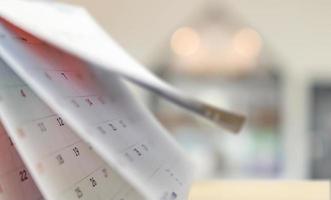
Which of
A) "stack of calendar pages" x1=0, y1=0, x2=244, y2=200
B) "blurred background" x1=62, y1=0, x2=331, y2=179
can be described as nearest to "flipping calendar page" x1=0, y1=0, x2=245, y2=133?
"stack of calendar pages" x1=0, y1=0, x2=244, y2=200

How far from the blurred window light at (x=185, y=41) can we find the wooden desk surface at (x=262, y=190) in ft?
7.62

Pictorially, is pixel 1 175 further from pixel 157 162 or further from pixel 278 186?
pixel 278 186

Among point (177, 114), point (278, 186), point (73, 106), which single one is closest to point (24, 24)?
point (73, 106)

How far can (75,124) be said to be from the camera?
0.73 ft

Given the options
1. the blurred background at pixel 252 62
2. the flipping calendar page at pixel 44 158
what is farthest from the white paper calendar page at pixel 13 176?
the blurred background at pixel 252 62

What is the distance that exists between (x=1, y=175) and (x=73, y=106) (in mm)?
50

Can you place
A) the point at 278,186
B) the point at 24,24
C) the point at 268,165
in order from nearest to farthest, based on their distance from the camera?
the point at 24,24
the point at 278,186
the point at 268,165

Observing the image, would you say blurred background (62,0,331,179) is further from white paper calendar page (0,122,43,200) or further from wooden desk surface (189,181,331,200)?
white paper calendar page (0,122,43,200)

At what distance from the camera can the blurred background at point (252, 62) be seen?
106 inches

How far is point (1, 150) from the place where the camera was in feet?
0.83

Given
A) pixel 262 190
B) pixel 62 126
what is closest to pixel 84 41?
pixel 62 126

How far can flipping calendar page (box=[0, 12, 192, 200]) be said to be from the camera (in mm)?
222

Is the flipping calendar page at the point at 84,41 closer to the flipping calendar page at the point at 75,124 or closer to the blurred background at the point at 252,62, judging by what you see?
the flipping calendar page at the point at 75,124

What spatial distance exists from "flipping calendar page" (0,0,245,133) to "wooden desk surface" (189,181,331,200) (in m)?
0.07
